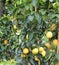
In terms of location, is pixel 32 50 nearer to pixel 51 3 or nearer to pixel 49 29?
pixel 49 29

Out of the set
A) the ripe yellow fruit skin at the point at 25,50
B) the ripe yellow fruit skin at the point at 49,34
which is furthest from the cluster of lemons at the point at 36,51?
the ripe yellow fruit skin at the point at 49,34

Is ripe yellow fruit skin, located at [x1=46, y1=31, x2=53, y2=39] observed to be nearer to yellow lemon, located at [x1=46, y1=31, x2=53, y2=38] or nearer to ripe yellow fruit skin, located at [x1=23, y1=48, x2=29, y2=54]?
yellow lemon, located at [x1=46, y1=31, x2=53, y2=38]

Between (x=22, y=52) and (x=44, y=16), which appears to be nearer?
(x=44, y=16)

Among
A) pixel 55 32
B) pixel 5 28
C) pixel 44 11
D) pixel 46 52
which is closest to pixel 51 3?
pixel 44 11

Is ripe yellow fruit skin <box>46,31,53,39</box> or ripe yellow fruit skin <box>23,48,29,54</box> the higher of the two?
ripe yellow fruit skin <box>46,31,53,39</box>

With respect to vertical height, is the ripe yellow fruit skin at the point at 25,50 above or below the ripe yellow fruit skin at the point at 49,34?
below

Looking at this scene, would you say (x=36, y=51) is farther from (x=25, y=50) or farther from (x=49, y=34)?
(x=49, y=34)

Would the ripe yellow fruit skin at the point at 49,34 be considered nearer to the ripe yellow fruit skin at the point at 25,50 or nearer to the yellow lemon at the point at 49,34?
the yellow lemon at the point at 49,34

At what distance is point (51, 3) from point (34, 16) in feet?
0.69

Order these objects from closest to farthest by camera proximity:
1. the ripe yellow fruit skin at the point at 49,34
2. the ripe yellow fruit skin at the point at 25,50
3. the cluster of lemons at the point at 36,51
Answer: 1. the ripe yellow fruit skin at the point at 49,34
2. the cluster of lemons at the point at 36,51
3. the ripe yellow fruit skin at the point at 25,50

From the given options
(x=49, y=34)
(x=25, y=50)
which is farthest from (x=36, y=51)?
(x=49, y=34)

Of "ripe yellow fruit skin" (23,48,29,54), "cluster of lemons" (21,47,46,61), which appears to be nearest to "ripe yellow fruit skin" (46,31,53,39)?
"cluster of lemons" (21,47,46,61)

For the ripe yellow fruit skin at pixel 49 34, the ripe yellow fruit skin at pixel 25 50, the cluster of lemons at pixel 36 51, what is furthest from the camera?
the ripe yellow fruit skin at pixel 25 50

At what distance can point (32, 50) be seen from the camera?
9.54 feet
